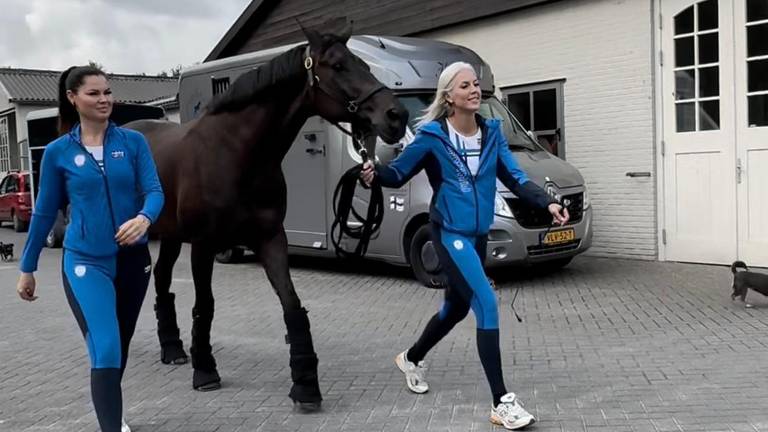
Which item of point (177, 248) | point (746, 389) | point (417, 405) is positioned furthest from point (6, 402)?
point (746, 389)

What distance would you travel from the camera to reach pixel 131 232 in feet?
12.1

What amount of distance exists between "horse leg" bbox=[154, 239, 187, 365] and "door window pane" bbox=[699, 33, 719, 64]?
24.8 ft

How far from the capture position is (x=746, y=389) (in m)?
5.10

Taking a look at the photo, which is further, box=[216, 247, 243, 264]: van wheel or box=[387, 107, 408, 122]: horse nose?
box=[216, 247, 243, 264]: van wheel

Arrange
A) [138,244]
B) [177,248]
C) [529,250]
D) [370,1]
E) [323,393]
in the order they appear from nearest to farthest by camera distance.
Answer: [138,244], [323,393], [177,248], [529,250], [370,1]

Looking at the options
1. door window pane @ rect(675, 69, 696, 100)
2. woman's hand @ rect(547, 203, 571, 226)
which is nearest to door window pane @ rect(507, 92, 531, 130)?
door window pane @ rect(675, 69, 696, 100)

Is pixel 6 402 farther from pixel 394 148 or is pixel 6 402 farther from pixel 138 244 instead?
pixel 394 148

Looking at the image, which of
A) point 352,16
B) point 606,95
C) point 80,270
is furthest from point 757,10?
point 80,270

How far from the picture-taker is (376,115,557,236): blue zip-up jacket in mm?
4547

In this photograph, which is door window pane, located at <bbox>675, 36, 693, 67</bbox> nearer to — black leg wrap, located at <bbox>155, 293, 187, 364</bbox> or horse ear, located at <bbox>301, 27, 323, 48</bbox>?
horse ear, located at <bbox>301, 27, 323, 48</bbox>

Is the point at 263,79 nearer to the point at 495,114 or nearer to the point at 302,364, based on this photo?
the point at 302,364

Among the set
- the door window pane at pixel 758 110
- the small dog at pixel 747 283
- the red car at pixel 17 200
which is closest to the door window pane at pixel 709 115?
the door window pane at pixel 758 110

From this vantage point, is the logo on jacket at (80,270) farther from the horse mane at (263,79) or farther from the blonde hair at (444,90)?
the blonde hair at (444,90)

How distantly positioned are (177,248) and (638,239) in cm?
723
